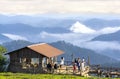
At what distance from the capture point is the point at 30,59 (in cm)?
8594

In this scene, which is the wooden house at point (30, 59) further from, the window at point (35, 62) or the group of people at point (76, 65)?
the group of people at point (76, 65)

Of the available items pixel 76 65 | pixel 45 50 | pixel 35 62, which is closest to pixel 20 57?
pixel 35 62

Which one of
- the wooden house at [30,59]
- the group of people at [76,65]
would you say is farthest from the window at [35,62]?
the group of people at [76,65]

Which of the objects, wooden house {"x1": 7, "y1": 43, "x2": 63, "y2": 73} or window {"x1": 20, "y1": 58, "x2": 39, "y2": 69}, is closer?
wooden house {"x1": 7, "y1": 43, "x2": 63, "y2": 73}

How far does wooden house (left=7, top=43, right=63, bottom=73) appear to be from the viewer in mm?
84625

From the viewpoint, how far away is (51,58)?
87375 mm

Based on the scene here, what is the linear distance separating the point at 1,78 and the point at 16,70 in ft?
59.1

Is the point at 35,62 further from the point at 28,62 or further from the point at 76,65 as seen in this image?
the point at 76,65

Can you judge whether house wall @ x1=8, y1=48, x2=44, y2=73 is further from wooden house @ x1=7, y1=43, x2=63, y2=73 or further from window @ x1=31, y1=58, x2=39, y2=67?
window @ x1=31, y1=58, x2=39, y2=67

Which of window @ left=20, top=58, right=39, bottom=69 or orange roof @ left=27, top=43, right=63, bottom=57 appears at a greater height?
orange roof @ left=27, top=43, right=63, bottom=57

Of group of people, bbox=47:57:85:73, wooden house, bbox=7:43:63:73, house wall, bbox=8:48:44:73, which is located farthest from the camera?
house wall, bbox=8:48:44:73

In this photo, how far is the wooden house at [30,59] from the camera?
84.6 m

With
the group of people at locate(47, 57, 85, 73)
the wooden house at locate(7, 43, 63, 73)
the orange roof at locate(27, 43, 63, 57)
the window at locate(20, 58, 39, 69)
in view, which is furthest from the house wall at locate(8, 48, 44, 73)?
the group of people at locate(47, 57, 85, 73)

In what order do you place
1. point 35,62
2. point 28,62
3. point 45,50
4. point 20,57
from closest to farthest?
point 28,62 → point 35,62 → point 20,57 → point 45,50
